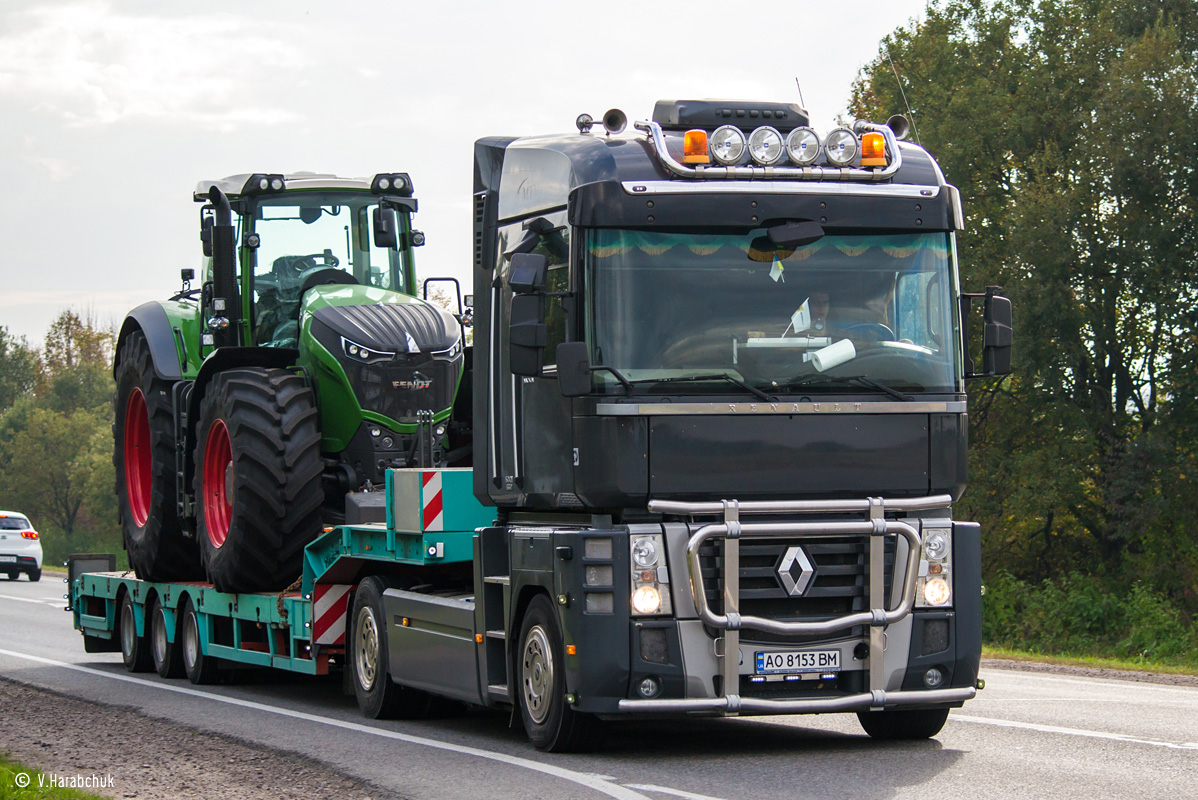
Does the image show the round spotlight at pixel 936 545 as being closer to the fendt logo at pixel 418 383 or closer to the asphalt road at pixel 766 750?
the asphalt road at pixel 766 750

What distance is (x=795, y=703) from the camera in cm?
889

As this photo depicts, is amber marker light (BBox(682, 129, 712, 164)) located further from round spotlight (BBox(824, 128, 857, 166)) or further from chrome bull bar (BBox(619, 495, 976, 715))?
chrome bull bar (BBox(619, 495, 976, 715))

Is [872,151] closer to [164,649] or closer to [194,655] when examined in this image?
[194,655]

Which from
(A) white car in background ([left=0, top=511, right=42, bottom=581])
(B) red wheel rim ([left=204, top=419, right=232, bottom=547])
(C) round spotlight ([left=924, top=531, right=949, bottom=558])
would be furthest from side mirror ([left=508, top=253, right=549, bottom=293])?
(A) white car in background ([left=0, top=511, right=42, bottom=581])

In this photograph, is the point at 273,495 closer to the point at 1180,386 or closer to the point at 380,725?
the point at 380,725

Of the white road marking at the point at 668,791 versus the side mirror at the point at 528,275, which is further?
the side mirror at the point at 528,275

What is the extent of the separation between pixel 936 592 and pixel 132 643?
1039 cm

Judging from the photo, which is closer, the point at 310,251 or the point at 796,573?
the point at 796,573

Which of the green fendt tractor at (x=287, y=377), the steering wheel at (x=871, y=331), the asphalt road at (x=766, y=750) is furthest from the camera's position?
the green fendt tractor at (x=287, y=377)

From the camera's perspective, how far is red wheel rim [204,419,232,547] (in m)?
13.9

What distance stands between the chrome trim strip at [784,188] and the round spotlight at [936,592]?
2.18m

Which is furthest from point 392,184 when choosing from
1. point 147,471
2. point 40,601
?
point 40,601

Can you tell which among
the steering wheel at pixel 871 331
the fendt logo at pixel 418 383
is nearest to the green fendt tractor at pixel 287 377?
the fendt logo at pixel 418 383

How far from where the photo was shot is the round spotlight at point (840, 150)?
941 centimetres
